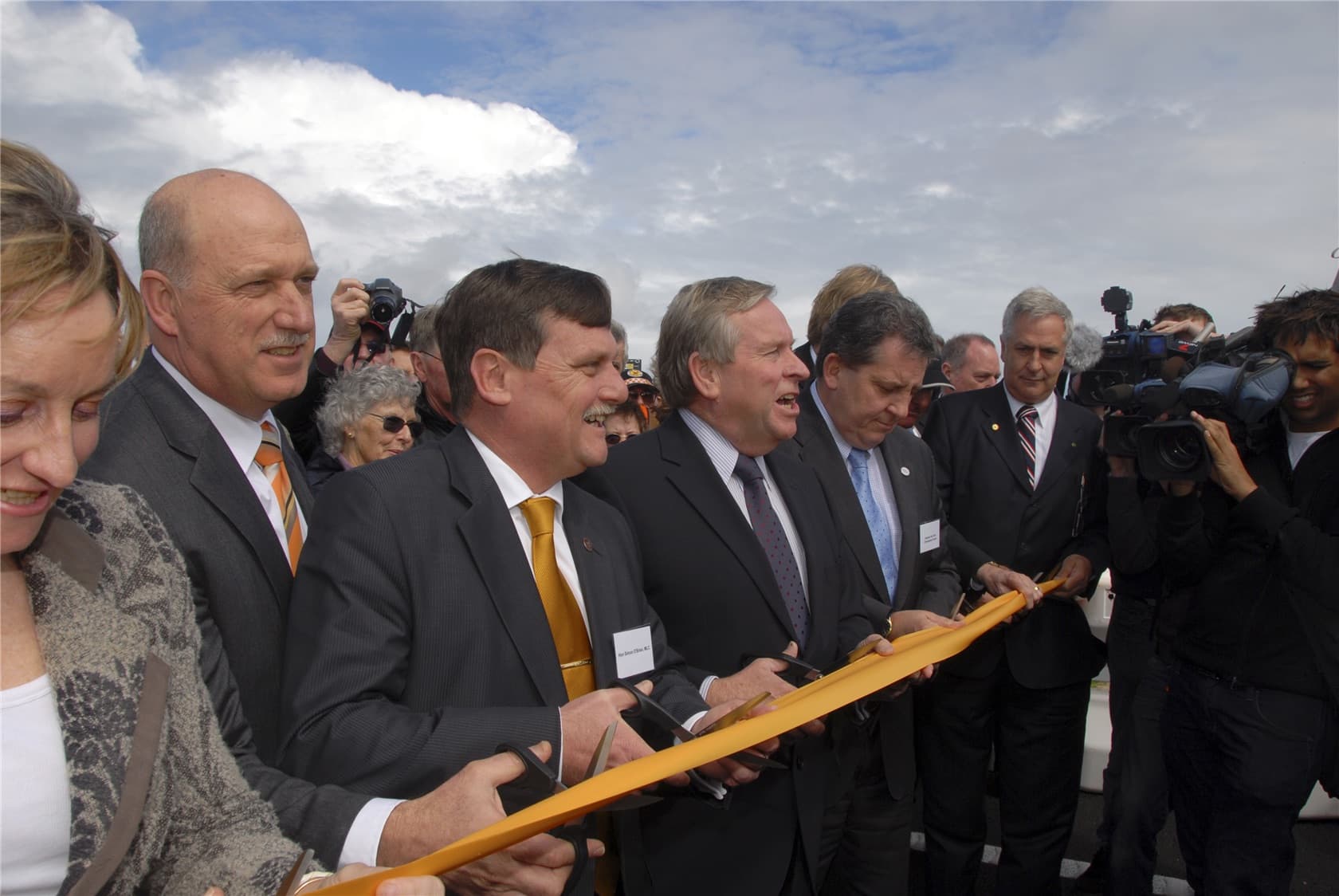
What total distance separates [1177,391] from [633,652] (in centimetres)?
238

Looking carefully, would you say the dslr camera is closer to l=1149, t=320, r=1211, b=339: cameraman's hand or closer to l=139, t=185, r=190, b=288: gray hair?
l=139, t=185, r=190, b=288: gray hair

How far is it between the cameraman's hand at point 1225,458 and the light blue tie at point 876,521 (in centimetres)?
125

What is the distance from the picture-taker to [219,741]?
63.8 inches

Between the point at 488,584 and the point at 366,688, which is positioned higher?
the point at 488,584

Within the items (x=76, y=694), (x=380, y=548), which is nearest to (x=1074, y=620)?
(x=380, y=548)

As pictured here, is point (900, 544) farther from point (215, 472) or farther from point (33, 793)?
point (33, 793)

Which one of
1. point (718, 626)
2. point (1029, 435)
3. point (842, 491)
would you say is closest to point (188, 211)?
point (718, 626)

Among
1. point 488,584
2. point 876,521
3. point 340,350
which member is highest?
point 340,350

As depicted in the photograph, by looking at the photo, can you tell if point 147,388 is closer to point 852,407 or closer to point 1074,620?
point 852,407

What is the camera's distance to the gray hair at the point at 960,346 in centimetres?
742

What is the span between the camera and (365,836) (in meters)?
1.68

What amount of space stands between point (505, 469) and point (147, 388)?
854mm

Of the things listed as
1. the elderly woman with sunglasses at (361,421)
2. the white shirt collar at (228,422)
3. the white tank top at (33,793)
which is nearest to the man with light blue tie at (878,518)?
the elderly woman with sunglasses at (361,421)

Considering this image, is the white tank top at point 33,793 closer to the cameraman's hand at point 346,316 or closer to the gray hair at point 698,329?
the gray hair at point 698,329
